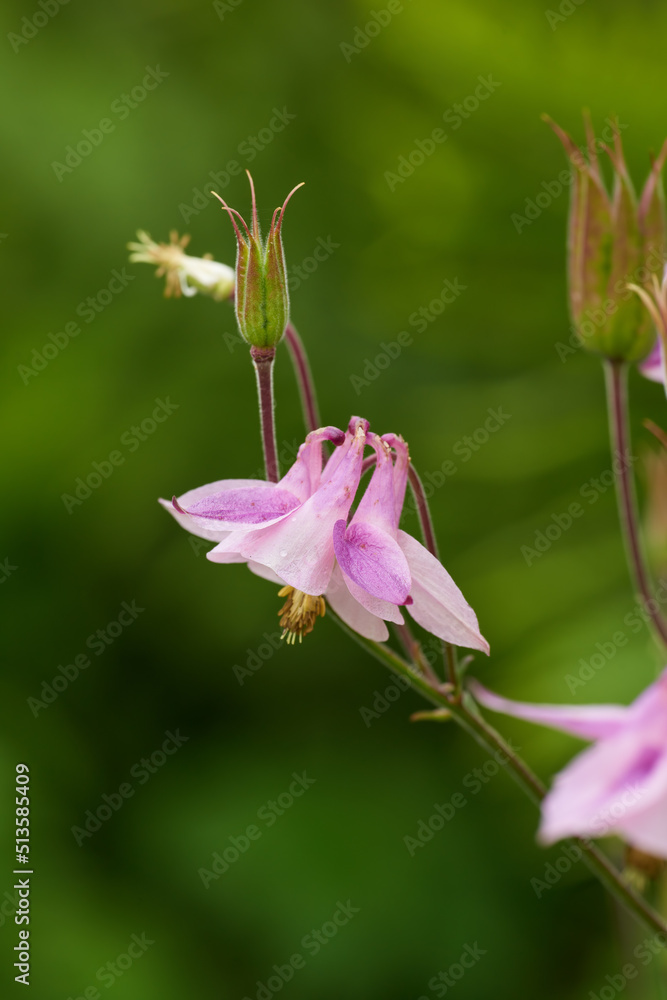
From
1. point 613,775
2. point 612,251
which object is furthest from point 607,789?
point 612,251

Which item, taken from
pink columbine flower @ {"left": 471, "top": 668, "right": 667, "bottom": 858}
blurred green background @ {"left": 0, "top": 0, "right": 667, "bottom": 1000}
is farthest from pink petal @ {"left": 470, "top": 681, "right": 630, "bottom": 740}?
blurred green background @ {"left": 0, "top": 0, "right": 667, "bottom": 1000}

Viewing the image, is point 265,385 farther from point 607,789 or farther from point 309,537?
point 607,789

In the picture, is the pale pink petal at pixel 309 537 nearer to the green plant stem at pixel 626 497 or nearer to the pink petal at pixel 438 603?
the pink petal at pixel 438 603

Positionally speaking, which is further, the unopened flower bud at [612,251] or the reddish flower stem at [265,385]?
the unopened flower bud at [612,251]

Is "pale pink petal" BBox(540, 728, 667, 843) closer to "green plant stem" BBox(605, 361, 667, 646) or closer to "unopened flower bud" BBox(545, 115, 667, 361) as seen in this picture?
"green plant stem" BBox(605, 361, 667, 646)

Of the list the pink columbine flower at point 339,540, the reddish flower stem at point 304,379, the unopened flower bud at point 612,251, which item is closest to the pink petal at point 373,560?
the pink columbine flower at point 339,540

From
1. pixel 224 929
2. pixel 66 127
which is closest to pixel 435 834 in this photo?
pixel 224 929

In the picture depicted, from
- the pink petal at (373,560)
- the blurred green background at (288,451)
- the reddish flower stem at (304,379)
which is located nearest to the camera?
the pink petal at (373,560)
